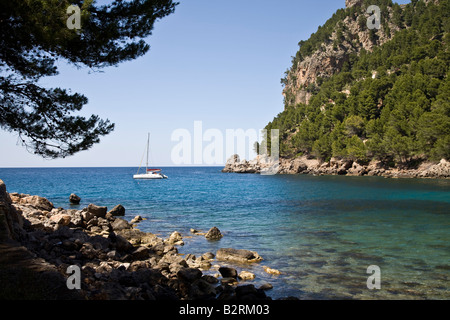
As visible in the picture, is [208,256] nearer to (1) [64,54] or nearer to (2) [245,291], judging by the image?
(2) [245,291]

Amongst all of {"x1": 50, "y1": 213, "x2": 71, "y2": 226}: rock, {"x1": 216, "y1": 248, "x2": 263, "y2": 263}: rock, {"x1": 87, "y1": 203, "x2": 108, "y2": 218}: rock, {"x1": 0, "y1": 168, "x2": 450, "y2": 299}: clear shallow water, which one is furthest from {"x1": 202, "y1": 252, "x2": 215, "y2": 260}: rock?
{"x1": 87, "y1": 203, "x2": 108, "y2": 218}: rock

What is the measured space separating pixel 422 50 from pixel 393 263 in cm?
9684

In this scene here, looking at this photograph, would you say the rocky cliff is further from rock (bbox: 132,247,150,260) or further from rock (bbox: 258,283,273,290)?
rock (bbox: 132,247,150,260)

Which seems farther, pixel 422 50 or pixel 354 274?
pixel 422 50

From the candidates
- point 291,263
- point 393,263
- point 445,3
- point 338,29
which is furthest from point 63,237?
point 338,29

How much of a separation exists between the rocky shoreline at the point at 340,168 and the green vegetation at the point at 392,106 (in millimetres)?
1967

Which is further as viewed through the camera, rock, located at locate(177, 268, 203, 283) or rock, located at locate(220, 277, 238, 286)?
rock, located at locate(220, 277, 238, 286)

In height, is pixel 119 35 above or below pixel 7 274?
above

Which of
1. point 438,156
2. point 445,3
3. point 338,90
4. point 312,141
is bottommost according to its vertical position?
point 438,156

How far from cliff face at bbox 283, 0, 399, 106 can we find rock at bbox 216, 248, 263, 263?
13268 cm

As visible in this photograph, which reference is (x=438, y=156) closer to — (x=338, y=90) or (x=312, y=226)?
(x=312, y=226)

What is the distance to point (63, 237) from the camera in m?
11.0

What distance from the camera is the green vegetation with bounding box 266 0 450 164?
62.9 metres

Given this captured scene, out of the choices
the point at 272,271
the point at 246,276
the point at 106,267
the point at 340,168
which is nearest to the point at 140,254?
the point at 106,267
